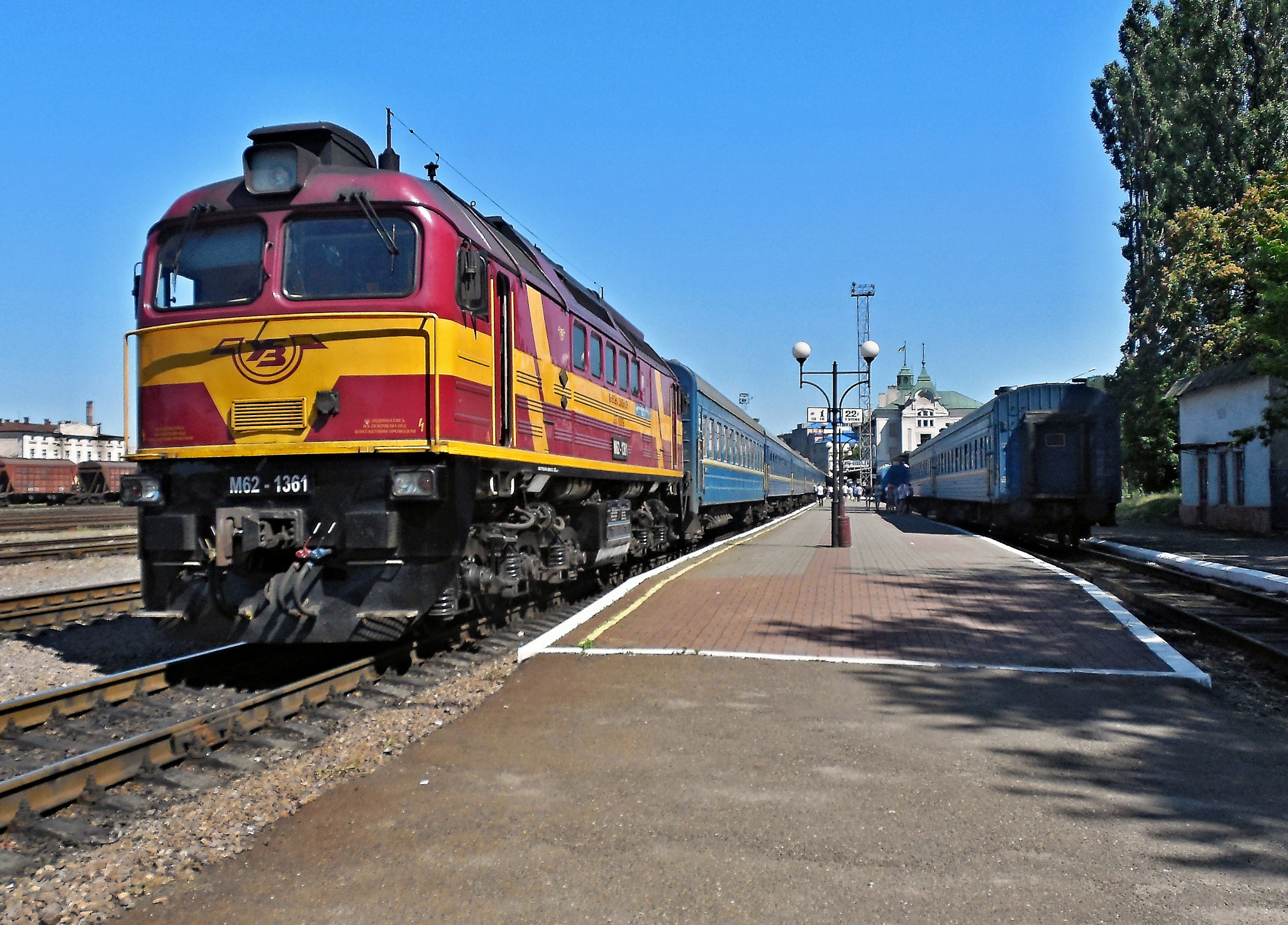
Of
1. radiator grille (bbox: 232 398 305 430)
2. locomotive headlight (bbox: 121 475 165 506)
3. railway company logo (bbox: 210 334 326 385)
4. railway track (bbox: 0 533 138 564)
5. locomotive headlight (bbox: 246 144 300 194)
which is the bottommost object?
railway track (bbox: 0 533 138 564)

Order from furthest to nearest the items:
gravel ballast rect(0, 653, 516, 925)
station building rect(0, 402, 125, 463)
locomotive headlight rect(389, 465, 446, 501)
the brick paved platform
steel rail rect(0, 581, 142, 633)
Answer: station building rect(0, 402, 125, 463) → steel rail rect(0, 581, 142, 633) → the brick paved platform → locomotive headlight rect(389, 465, 446, 501) → gravel ballast rect(0, 653, 516, 925)

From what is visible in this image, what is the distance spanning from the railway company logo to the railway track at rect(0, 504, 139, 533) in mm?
16387

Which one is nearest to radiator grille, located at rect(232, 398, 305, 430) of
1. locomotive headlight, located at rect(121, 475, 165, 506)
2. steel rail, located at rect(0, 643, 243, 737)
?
locomotive headlight, located at rect(121, 475, 165, 506)

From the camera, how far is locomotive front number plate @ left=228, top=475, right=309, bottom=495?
22.1 ft

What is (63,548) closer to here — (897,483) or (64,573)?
(64,573)

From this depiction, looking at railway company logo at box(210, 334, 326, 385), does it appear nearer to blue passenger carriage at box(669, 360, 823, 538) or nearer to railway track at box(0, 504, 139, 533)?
blue passenger carriage at box(669, 360, 823, 538)

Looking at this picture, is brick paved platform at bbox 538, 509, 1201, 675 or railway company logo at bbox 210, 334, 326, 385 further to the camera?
brick paved platform at bbox 538, 509, 1201, 675

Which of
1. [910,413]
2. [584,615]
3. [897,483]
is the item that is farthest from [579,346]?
[910,413]

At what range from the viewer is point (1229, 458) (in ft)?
89.6

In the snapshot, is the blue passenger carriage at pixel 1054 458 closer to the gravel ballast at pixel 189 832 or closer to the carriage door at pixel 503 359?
the carriage door at pixel 503 359

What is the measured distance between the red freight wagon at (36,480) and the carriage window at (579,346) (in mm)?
41953

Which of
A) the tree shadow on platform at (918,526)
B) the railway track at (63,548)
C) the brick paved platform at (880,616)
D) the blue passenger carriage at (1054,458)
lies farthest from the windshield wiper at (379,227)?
the tree shadow on platform at (918,526)

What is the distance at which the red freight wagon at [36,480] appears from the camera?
138 ft

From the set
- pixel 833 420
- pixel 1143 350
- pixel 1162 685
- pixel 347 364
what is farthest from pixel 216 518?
pixel 1143 350
